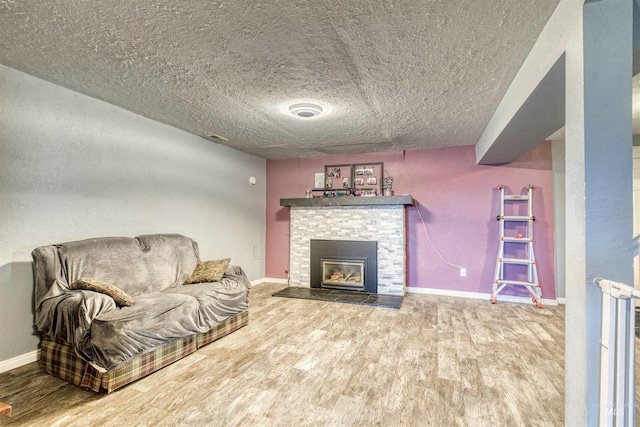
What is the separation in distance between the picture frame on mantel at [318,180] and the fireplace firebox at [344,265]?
0.98m

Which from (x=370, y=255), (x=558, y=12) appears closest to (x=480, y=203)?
(x=370, y=255)

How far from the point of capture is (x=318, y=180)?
5238 mm

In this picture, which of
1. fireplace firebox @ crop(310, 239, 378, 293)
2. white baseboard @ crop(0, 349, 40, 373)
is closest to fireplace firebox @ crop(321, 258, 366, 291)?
fireplace firebox @ crop(310, 239, 378, 293)

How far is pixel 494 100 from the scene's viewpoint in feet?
8.93

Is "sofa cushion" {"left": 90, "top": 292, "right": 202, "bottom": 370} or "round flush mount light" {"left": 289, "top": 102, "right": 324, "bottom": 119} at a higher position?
"round flush mount light" {"left": 289, "top": 102, "right": 324, "bottom": 119}

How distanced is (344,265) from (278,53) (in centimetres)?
359

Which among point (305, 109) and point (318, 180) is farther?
point (318, 180)

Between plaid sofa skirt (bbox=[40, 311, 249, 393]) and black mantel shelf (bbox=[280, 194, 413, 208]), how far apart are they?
9.30 ft

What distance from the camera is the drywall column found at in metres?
1.18

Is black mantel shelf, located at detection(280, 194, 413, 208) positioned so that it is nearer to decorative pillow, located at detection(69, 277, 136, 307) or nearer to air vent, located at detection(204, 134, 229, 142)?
air vent, located at detection(204, 134, 229, 142)

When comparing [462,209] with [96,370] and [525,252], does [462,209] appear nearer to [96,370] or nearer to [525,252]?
[525,252]

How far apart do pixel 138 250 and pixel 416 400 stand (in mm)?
2765

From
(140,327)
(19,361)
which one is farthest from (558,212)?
(19,361)

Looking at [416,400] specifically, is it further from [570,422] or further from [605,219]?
[605,219]
